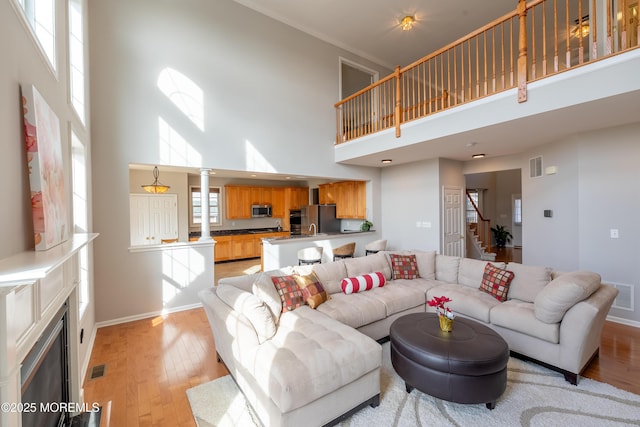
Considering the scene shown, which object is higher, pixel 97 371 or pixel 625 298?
pixel 625 298

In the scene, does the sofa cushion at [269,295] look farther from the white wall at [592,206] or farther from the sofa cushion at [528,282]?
the white wall at [592,206]

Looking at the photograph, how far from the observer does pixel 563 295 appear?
254cm

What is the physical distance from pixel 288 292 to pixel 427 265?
7.88ft

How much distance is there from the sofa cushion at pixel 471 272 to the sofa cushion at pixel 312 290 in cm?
206

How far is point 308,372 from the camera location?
6.08 feet

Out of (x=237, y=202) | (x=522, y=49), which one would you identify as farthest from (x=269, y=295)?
(x=237, y=202)

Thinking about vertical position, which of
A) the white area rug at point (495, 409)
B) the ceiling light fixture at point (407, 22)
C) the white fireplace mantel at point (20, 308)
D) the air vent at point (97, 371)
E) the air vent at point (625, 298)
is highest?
the ceiling light fixture at point (407, 22)

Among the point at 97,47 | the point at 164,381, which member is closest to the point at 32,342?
the point at 164,381

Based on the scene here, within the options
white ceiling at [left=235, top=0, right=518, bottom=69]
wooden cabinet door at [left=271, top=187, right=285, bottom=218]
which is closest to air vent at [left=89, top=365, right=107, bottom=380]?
white ceiling at [left=235, top=0, right=518, bottom=69]

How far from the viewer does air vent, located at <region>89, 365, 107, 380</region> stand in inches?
105

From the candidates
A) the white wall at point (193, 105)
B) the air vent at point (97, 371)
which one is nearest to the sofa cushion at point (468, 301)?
the white wall at point (193, 105)

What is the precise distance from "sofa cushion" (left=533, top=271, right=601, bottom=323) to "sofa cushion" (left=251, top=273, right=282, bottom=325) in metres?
2.59

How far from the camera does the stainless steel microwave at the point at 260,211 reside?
8.86 metres

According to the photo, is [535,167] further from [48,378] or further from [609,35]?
[48,378]
